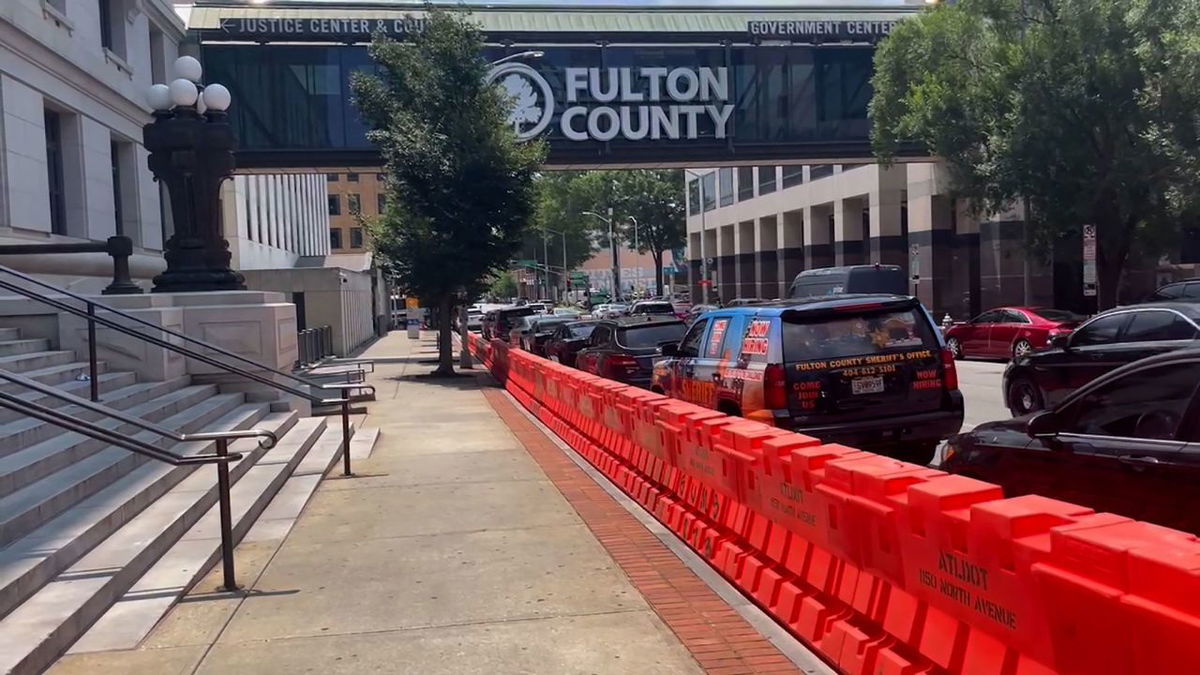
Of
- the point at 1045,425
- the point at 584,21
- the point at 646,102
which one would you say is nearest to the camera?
the point at 1045,425

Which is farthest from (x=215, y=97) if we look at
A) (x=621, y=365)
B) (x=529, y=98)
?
(x=529, y=98)

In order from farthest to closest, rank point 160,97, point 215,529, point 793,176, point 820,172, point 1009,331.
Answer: point 793,176, point 820,172, point 1009,331, point 160,97, point 215,529

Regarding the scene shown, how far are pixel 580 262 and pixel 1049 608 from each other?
105223 mm

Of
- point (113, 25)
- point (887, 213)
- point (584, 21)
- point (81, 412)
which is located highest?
point (584, 21)

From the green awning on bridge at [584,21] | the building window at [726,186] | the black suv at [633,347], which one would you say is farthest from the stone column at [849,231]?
the black suv at [633,347]

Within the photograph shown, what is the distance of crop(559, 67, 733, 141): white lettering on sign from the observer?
107 ft

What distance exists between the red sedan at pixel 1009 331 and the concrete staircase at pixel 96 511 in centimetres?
1749

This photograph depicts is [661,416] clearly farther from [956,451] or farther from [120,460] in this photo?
[120,460]

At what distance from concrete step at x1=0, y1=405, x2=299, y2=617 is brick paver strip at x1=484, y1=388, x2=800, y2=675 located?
11.3 ft

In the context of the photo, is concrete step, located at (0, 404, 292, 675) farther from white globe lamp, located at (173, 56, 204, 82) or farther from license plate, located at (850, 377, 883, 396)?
white globe lamp, located at (173, 56, 204, 82)

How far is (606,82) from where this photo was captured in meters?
32.7

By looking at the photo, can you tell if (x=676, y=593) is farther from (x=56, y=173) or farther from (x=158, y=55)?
(x=158, y=55)

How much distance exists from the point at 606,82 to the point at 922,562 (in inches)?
1160

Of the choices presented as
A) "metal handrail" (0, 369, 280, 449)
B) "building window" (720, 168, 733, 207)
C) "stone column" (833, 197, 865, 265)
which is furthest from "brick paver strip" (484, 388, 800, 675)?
"building window" (720, 168, 733, 207)
